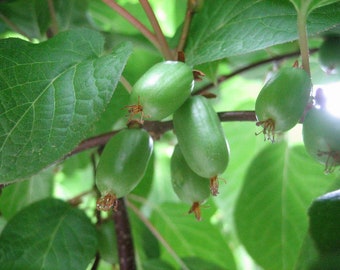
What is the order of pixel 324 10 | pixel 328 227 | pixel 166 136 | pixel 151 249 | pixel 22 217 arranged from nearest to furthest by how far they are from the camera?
1. pixel 328 227
2. pixel 324 10
3. pixel 22 217
4. pixel 151 249
5. pixel 166 136

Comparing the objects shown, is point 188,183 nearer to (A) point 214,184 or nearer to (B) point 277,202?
(A) point 214,184

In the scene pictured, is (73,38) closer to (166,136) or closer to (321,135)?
(321,135)

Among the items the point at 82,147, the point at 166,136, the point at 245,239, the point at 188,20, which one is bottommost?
the point at 245,239

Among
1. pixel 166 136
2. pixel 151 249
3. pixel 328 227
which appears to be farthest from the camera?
pixel 166 136

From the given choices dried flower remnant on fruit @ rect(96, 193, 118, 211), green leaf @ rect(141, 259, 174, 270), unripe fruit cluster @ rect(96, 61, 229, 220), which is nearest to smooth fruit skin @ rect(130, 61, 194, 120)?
unripe fruit cluster @ rect(96, 61, 229, 220)

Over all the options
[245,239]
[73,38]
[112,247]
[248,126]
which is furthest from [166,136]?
[73,38]

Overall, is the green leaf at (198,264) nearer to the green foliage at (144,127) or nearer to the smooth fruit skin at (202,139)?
the green foliage at (144,127)

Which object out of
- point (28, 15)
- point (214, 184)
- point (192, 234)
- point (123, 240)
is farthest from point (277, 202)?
point (28, 15)
